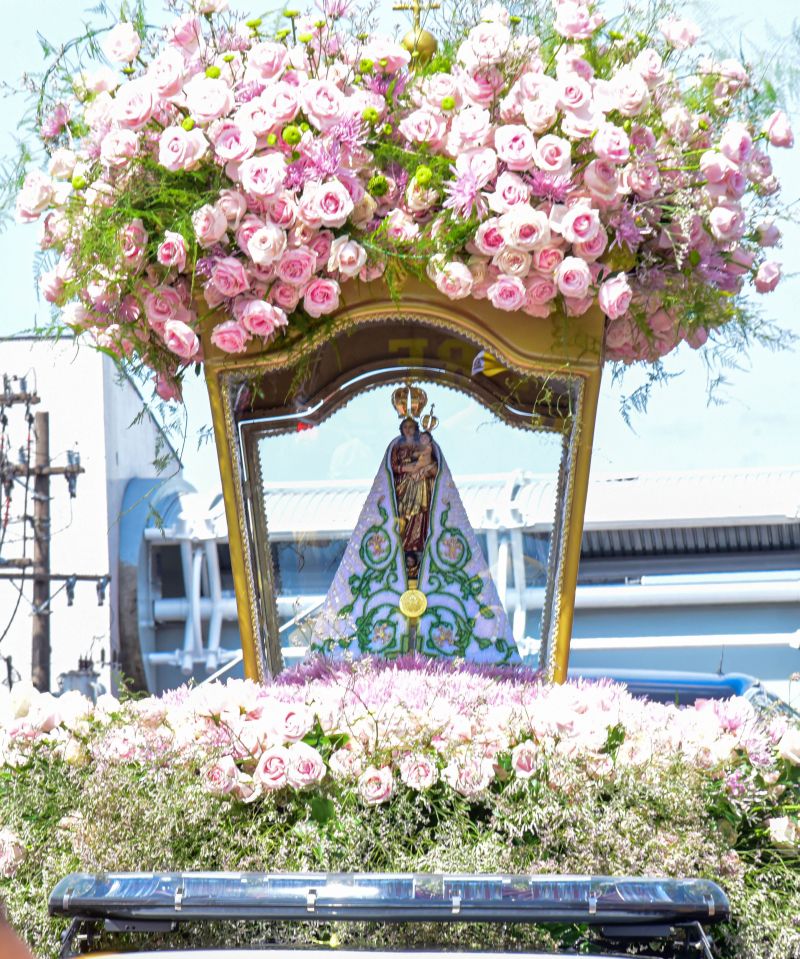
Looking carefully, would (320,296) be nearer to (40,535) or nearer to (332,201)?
(332,201)

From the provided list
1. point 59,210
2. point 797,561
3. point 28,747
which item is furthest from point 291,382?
point 797,561

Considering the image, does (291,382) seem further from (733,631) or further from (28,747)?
(733,631)

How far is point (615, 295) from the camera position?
3275 millimetres

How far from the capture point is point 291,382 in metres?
3.82

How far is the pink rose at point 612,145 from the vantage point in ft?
10.3

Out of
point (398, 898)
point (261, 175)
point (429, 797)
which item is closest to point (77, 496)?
point (261, 175)

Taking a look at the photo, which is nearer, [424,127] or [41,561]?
[424,127]

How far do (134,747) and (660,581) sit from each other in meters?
10.8

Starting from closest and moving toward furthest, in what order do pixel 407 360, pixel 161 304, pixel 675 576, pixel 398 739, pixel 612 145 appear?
pixel 398 739
pixel 612 145
pixel 161 304
pixel 407 360
pixel 675 576

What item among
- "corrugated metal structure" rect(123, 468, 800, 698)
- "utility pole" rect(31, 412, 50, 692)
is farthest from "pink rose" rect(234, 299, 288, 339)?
"utility pole" rect(31, 412, 50, 692)

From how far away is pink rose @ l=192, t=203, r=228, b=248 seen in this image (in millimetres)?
3242

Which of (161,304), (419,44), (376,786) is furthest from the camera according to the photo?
(419,44)

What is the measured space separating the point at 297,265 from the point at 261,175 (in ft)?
0.78

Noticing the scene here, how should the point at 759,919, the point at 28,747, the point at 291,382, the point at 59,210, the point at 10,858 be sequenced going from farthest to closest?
the point at 291,382 < the point at 59,210 < the point at 28,747 < the point at 10,858 < the point at 759,919
